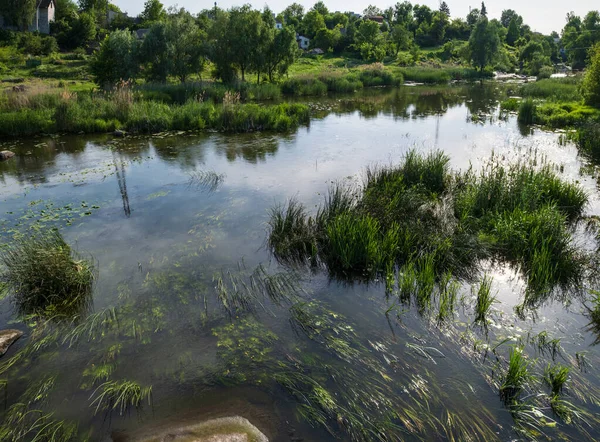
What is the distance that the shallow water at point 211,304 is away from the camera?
4801 millimetres

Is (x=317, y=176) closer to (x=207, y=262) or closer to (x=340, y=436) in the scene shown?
(x=207, y=262)

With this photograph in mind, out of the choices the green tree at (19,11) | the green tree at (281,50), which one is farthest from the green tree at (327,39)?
the green tree at (19,11)

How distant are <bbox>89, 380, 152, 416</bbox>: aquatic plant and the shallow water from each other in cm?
9

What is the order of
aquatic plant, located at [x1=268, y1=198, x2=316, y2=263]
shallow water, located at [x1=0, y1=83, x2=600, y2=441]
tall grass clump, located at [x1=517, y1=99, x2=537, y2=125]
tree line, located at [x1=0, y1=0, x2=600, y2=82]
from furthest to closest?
tree line, located at [x1=0, y1=0, x2=600, y2=82], tall grass clump, located at [x1=517, y1=99, x2=537, y2=125], aquatic plant, located at [x1=268, y1=198, x2=316, y2=263], shallow water, located at [x1=0, y1=83, x2=600, y2=441]

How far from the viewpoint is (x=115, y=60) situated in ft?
89.1

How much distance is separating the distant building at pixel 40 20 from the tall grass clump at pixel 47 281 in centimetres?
6314

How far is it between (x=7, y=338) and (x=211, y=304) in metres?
2.80

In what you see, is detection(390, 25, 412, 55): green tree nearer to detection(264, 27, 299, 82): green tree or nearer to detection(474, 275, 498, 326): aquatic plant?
detection(264, 27, 299, 82): green tree

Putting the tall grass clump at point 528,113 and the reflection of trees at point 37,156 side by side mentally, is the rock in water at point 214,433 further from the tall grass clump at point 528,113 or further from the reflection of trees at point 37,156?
the tall grass clump at point 528,113

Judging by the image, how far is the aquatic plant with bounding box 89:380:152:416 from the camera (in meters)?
4.70

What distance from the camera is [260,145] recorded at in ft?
57.6

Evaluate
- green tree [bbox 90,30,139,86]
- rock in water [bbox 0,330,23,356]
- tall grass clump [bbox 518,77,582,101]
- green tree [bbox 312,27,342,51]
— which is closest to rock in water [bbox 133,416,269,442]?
rock in water [bbox 0,330,23,356]

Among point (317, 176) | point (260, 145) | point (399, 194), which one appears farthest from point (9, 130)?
point (399, 194)

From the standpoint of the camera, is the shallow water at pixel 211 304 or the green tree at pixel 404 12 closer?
the shallow water at pixel 211 304
